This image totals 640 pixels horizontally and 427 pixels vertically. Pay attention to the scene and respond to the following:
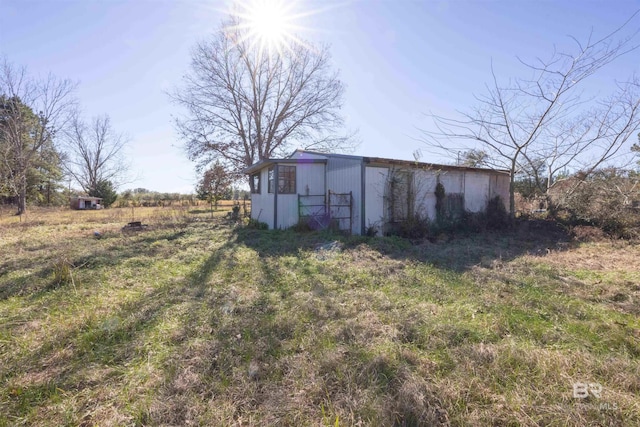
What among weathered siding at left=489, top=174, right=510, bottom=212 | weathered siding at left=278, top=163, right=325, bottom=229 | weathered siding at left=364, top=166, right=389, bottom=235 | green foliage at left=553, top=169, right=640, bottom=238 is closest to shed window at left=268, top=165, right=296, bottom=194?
weathered siding at left=278, top=163, right=325, bottom=229

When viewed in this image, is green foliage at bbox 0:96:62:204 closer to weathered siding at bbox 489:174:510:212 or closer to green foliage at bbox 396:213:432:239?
green foliage at bbox 396:213:432:239

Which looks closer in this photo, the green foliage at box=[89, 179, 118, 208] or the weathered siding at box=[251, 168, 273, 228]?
the weathered siding at box=[251, 168, 273, 228]

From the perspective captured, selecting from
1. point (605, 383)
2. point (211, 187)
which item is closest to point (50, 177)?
point (211, 187)

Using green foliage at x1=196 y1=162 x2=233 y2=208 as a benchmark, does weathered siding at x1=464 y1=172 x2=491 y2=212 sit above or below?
below

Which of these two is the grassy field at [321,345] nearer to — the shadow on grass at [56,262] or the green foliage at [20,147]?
the shadow on grass at [56,262]

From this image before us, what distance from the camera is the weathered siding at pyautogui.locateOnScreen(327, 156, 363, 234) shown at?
28.8ft

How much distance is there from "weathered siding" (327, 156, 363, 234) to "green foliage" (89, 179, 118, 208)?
3583 cm

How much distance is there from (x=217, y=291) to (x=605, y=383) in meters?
4.06

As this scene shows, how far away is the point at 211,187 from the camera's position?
19906 mm

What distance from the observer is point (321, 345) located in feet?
8.32

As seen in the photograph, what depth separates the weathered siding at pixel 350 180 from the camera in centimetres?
879

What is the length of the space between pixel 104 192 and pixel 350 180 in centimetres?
3723

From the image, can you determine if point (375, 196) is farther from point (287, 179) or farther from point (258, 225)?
point (258, 225)

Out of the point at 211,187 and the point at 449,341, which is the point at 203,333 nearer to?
the point at 449,341
